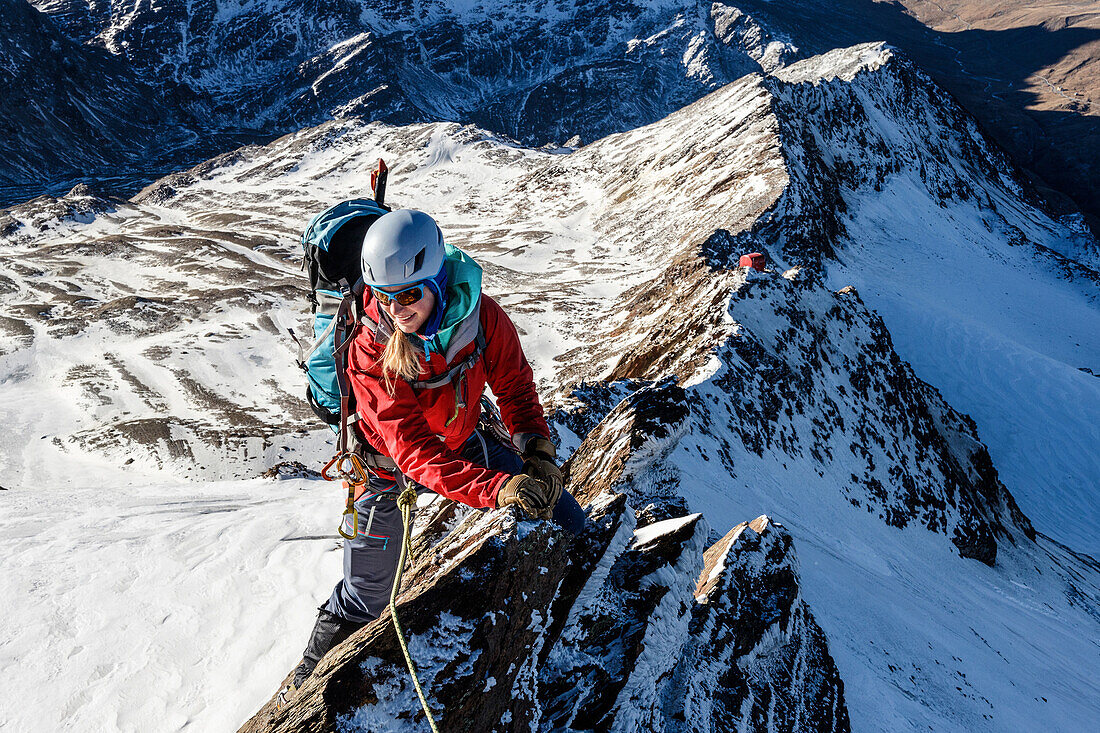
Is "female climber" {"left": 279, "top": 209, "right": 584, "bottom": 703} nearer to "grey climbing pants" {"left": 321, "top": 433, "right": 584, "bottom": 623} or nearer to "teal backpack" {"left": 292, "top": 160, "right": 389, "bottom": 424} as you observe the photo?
"grey climbing pants" {"left": 321, "top": 433, "right": 584, "bottom": 623}

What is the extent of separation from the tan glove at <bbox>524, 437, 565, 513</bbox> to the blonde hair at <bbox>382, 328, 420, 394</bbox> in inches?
49.4

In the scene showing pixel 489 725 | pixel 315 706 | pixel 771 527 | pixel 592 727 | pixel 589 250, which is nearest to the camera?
pixel 315 706

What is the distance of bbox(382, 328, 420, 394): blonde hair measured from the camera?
4.39 meters

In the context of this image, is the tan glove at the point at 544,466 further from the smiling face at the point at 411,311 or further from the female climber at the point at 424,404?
the smiling face at the point at 411,311

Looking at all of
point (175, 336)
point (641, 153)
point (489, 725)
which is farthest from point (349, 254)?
point (641, 153)

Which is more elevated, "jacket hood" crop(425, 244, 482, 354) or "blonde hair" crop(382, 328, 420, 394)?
"jacket hood" crop(425, 244, 482, 354)

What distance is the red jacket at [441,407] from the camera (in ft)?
14.4

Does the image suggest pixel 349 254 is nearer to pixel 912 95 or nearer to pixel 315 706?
pixel 315 706

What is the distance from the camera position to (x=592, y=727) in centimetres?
484

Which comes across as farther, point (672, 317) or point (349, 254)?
point (672, 317)

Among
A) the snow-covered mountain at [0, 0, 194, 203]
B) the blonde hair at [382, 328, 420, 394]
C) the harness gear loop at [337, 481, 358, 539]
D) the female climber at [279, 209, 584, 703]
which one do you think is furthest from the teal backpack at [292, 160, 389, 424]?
the snow-covered mountain at [0, 0, 194, 203]

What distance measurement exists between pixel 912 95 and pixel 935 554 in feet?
265

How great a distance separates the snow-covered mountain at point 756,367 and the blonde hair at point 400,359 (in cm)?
145

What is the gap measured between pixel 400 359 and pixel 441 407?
621 mm
